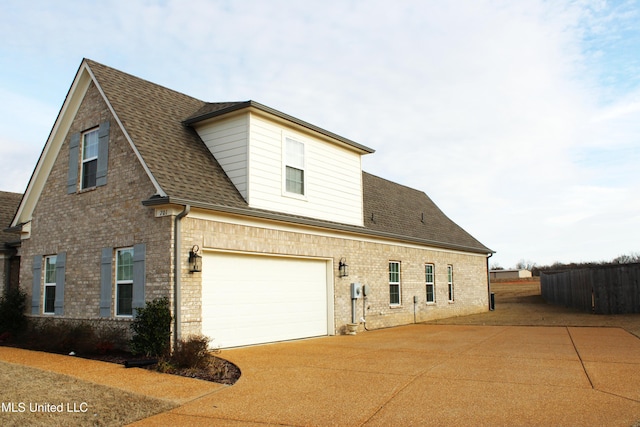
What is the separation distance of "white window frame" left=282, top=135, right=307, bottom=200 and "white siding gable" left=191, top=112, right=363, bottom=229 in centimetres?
3

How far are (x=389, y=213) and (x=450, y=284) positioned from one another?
17.2 ft

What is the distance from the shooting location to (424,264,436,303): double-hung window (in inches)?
882

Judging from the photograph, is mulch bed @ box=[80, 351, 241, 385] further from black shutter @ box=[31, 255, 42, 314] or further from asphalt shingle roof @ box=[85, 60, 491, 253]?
black shutter @ box=[31, 255, 42, 314]

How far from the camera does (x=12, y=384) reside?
846 centimetres

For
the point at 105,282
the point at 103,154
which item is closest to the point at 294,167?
the point at 103,154

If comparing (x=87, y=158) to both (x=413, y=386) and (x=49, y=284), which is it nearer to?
(x=49, y=284)

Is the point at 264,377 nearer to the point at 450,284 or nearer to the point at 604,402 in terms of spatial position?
the point at 604,402

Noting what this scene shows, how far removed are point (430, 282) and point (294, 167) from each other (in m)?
10.0

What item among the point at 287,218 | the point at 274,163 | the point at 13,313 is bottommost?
the point at 13,313

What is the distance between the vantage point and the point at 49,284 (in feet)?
49.1

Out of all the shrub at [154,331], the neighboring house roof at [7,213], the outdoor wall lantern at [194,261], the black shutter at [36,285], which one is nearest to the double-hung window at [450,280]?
the outdoor wall lantern at [194,261]

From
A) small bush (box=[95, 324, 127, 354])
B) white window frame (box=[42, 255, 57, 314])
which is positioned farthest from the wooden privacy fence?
white window frame (box=[42, 255, 57, 314])

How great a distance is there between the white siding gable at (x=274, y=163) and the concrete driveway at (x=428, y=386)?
4003 millimetres

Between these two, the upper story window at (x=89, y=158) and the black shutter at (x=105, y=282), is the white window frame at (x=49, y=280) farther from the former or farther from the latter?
the black shutter at (x=105, y=282)
